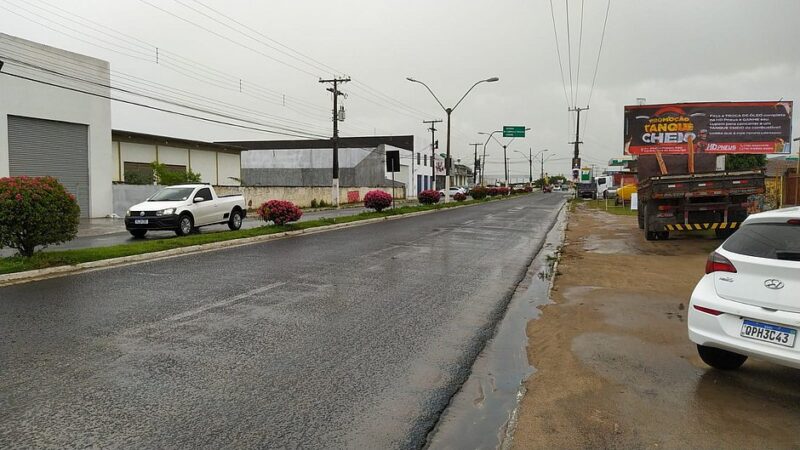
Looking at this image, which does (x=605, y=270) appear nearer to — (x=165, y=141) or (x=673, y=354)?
(x=673, y=354)

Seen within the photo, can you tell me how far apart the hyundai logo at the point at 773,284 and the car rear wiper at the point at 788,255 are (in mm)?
186

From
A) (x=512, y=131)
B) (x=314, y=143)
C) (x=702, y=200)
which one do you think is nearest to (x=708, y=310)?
(x=702, y=200)

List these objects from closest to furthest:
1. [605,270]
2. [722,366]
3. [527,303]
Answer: [722,366] < [527,303] < [605,270]

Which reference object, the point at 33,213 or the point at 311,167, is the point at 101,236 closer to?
the point at 33,213

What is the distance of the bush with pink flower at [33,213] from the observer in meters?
9.88

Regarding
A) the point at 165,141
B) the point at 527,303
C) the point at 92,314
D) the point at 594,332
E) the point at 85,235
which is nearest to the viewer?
the point at 594,332

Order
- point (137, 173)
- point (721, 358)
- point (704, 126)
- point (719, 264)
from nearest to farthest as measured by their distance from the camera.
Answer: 1. point (719, 264)
2. point (721, 358)
3. point (704, 126)
4. point (137, 173)

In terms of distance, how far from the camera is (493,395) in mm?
4609

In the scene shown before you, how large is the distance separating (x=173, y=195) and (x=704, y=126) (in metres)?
22.0

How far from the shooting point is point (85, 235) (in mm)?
18812

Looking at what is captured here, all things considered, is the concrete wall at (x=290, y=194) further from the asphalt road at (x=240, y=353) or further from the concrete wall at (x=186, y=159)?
the asphalt road at (x=240, y=353)

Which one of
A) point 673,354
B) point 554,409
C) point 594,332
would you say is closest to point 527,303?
point 594,332

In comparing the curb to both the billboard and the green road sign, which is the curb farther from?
the green road sign

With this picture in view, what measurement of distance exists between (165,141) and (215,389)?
3902 centimetres
